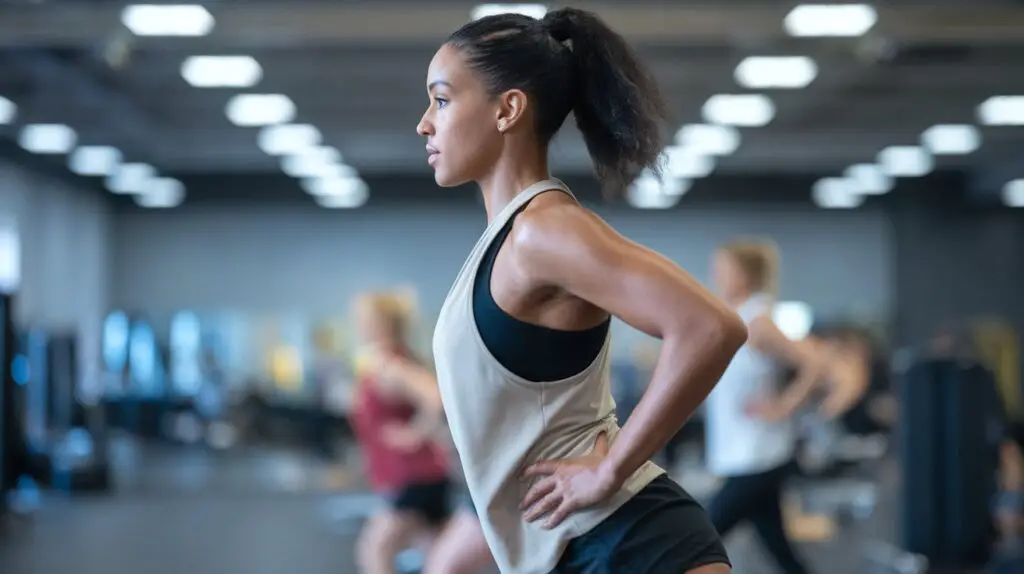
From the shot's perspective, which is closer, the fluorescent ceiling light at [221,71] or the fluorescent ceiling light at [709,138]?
the fluorescent ceiling light at [221,71]

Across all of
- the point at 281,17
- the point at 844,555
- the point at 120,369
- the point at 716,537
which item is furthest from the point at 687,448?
the point at 716,537

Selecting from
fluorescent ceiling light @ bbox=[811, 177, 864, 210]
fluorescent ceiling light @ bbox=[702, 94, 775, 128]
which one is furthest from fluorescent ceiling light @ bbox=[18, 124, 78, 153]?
fluorescent ceiling light @ bbox=[811, 177, 864, 210]

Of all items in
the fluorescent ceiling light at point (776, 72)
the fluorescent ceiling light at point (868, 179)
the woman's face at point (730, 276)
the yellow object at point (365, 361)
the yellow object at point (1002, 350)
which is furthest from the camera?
the yellow object at point (1002, 350)

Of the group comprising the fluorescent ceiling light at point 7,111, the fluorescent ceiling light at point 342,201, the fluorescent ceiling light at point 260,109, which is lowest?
the fluorescent ceiling light at point 342,201

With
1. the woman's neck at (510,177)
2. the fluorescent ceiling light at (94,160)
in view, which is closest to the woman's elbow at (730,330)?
the woman's neck at (510,177)

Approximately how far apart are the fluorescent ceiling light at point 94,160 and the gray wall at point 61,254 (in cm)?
45

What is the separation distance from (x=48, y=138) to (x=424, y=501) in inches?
391

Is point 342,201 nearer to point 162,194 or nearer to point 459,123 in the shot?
point 162,194

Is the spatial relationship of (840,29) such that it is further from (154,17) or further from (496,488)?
(496,488)

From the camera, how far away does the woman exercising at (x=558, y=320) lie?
1514 mm

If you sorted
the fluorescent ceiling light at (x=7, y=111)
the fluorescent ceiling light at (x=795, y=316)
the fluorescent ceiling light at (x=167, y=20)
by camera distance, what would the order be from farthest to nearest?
the fluorescent ceiling light at (x=795, y=316) → the fluorescent ceiling light at (x=7, y=111) → the fluorescent ceiling light at (x=167, y=20)

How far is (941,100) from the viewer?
11.6m

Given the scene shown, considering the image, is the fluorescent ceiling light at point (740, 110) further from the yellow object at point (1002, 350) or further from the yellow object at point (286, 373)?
the yellow object at point (286, 373)

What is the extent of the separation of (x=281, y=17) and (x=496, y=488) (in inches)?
270
